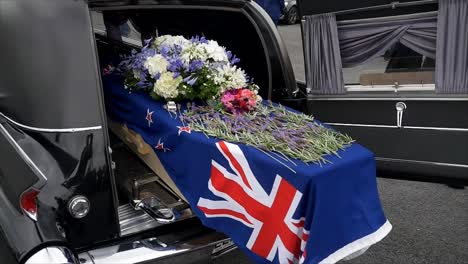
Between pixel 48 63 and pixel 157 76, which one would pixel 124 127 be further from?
pixel 48 63

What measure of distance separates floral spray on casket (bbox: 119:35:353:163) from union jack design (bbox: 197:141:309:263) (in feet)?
0.50

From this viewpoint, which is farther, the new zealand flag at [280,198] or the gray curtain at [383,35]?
the gray curtain at [383,35]

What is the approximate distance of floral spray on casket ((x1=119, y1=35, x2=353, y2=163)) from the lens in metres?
2.38

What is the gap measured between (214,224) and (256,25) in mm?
1613

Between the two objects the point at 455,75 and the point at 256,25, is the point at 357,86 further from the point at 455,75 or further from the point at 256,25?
the point at 256,25

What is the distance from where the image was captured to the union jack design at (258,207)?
2047 mm

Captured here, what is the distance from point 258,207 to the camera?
2168 millimetres

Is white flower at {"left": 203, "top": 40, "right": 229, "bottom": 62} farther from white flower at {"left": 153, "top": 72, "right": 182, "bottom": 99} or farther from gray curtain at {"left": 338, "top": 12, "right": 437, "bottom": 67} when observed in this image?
gray curtain at {"left": 338, "top": 12, "right": 437, "bottom": 67}

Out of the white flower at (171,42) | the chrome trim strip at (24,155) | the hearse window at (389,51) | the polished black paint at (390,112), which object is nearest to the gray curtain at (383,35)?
the hearse window at (389,51)

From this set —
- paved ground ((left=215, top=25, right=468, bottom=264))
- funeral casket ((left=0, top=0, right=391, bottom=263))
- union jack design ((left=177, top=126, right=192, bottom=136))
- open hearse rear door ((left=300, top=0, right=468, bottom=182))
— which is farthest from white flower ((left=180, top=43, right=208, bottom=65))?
paved ground ((left=215, top=25, right=468, bottom=264))

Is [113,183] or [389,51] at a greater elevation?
[389,51]

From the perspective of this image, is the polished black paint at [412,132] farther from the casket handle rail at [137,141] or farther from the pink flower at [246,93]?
the casket handle rail at [137,141]

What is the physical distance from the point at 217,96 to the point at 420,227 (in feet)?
6.67

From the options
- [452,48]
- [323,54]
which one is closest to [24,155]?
[323,54]
